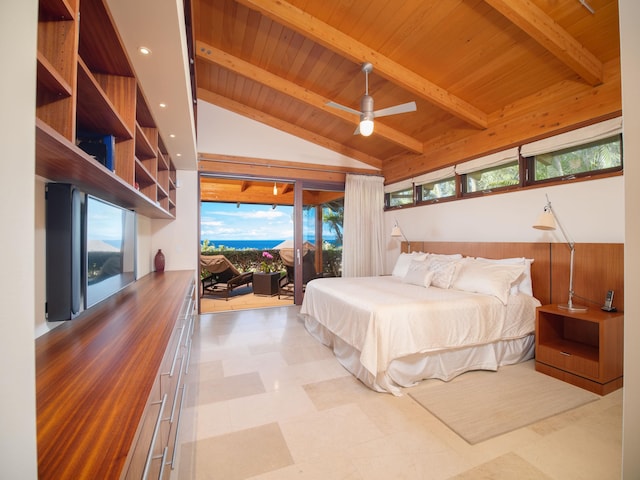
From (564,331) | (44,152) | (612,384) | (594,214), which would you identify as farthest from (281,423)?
(594,214)

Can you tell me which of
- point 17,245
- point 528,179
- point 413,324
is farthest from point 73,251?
point 528,179

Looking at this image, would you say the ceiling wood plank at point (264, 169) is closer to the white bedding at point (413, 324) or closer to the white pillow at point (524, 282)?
the white bedding at point (413, 324)

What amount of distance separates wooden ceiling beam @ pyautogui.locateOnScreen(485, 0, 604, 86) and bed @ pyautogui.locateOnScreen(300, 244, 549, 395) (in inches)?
67.3

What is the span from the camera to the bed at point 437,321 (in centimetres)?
237

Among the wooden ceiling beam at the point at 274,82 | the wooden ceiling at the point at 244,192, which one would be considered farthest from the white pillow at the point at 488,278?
the wooden ceiling at the point at 244,192

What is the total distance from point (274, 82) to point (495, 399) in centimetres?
421

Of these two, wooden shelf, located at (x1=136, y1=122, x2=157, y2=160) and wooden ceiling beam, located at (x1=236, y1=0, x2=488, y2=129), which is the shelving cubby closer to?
wooden shelf, located at (x1=136, y1=122, x2=157, y2=160)

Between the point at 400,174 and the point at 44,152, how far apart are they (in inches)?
202

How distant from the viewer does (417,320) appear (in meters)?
2.43

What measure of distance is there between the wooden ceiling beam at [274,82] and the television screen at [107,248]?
226 centimetres

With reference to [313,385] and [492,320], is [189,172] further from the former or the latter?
[492,320]

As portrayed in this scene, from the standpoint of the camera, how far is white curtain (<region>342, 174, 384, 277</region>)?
5.57 meters

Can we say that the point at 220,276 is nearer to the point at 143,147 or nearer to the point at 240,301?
the point at 240,301

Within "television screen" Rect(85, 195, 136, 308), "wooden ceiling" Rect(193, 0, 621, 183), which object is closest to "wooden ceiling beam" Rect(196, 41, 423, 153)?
"wooden ceiling" Rect(193, 0, 621, 183)
